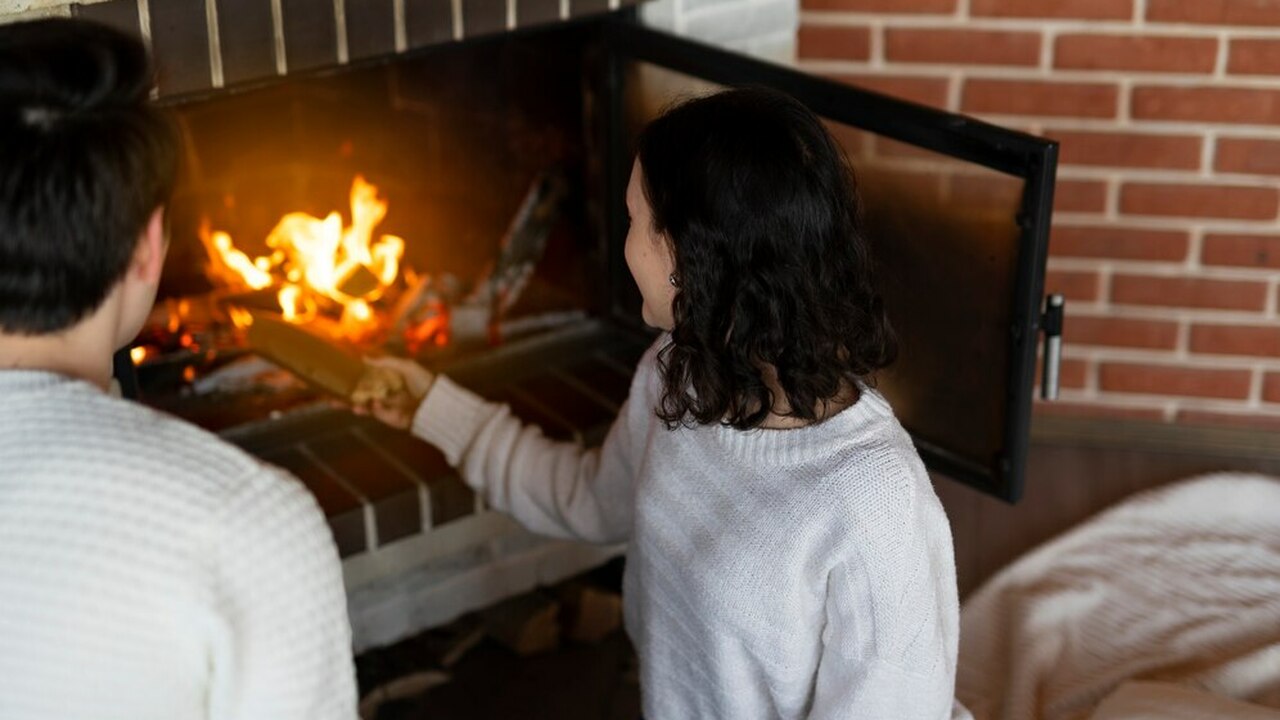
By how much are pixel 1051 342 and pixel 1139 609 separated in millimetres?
532

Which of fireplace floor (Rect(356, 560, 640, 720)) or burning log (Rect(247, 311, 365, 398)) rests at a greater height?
burning log (Rect(247, 311, 365, 398))

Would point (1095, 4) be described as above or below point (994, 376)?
above

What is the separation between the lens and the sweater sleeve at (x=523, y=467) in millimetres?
1804

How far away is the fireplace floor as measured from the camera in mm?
2236

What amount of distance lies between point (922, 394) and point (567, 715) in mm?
688

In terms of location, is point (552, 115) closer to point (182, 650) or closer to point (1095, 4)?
point (1095, 4)

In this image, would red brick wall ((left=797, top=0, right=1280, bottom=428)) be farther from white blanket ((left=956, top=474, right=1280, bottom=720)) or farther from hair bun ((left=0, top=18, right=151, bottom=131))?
hair bun ((left=0, top=18, right=151, bottom=131))

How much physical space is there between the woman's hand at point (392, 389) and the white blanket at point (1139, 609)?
2.84 feet

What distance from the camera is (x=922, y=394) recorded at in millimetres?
2045

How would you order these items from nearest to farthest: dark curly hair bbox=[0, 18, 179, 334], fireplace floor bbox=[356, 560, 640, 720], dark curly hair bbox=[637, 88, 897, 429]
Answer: dark curly hair bbox=[0, 18, 179, 334] < dark curly hair bbox=[637, 88, 897, 429] < fireplace floor bbox=[356, 560, 640, 720]

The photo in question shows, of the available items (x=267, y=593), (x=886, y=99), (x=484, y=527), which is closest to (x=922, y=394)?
(x=886, y=99)

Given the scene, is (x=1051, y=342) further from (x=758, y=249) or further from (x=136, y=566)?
(x=136, y=566)

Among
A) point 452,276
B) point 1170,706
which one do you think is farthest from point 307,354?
point 1170,706

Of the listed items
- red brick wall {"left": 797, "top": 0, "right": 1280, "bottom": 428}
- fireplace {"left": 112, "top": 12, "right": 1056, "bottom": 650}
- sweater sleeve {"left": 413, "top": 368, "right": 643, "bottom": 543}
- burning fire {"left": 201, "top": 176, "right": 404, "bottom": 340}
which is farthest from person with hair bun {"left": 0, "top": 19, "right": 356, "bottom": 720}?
red brick wall {"left": 797, "top": 0, "right": 1280, "bottom": 428}
